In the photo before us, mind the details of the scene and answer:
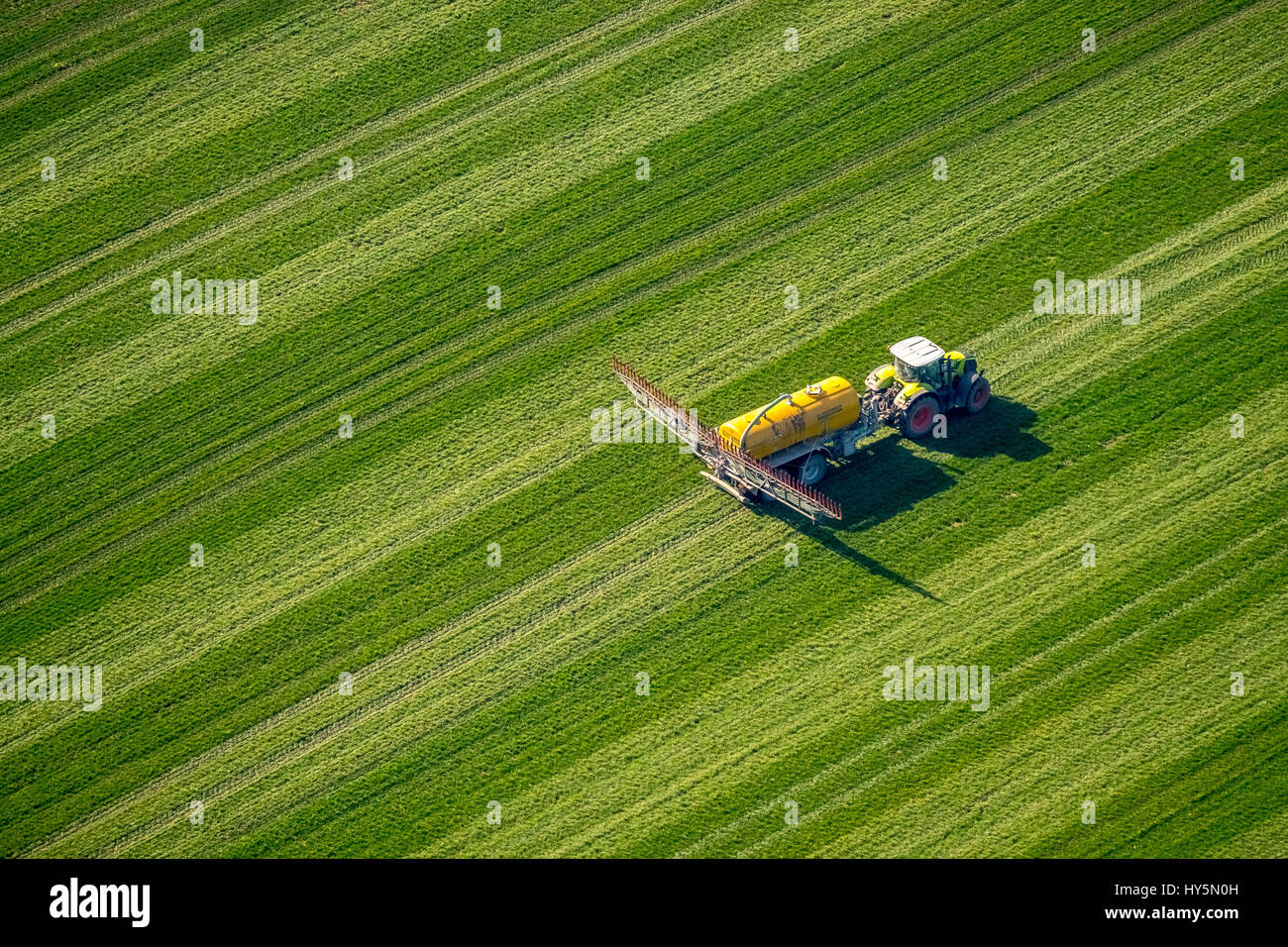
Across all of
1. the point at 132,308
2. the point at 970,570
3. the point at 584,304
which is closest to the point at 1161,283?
the point at 970,570

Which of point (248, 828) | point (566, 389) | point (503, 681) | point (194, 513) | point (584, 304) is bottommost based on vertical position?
point (248, 828)

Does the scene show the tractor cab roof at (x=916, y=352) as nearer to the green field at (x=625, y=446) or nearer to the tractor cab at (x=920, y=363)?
the tractor cab at (x=920, y=363)

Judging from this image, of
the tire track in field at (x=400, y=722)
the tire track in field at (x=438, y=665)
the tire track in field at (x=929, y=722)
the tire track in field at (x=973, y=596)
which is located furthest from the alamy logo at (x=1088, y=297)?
the tire track in field at (x=400, y=722)

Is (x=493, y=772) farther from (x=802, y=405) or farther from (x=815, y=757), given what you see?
(x=802, y=405)

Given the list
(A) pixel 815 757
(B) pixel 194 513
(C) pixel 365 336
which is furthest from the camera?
(C) pixel 365 336

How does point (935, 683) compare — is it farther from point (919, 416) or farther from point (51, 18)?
point (51, 18)

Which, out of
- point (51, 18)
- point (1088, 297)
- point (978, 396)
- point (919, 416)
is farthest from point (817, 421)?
point (51, 18)
